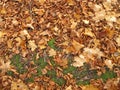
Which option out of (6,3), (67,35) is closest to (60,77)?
(67,35)

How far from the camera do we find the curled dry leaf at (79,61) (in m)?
3.74

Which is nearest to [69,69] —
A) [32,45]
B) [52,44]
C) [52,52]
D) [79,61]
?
[79,61]

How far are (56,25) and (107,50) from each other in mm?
963

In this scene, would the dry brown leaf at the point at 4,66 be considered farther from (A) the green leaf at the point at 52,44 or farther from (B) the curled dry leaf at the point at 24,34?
(A) the green leaf at the point at 52,44

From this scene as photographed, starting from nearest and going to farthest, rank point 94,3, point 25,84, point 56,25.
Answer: point 25,84 < point 56,25 < point 94,3

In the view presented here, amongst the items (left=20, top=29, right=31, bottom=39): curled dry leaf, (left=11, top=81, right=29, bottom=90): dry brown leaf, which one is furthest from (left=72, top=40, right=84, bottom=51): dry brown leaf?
(left=11, top=81, right=29, bottom=90): dry brown leaf

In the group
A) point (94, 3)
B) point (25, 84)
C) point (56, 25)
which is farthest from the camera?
point (94, 3)

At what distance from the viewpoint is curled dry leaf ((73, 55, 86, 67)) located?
374 centimetres

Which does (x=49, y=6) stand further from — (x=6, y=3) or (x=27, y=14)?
(x=6, y=3)

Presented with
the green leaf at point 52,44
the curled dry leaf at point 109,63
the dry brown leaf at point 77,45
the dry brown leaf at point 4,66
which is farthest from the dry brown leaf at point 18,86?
the curled dry leaf at point 109,63

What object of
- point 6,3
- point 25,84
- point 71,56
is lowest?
point 25,84

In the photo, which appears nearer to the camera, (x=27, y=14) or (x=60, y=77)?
(x=60, y=77)

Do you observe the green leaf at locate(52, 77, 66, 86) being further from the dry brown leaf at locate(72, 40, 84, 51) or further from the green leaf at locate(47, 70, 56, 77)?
the dry brown leaf at locate(72, 40, 84, 51)

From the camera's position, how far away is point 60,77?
3631 mm
